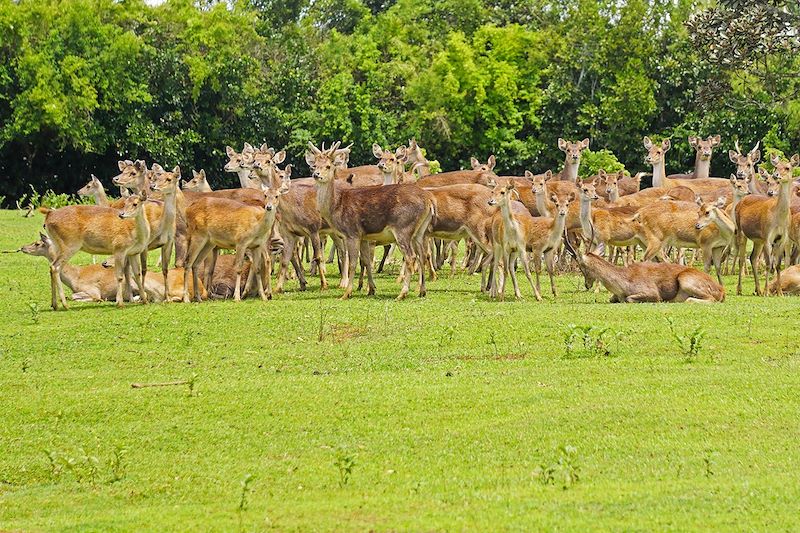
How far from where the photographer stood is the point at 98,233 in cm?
1692

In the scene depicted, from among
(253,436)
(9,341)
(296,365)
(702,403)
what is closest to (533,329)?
(296,365)

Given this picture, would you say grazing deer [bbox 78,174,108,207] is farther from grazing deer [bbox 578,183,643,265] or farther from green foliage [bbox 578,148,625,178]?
green foliage [bbox 578,148,625,178]

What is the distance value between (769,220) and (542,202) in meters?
3.80

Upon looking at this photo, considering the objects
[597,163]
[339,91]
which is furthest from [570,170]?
[339,91]

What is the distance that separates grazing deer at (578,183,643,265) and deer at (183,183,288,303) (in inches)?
185

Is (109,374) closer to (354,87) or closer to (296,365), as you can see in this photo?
(296,365)

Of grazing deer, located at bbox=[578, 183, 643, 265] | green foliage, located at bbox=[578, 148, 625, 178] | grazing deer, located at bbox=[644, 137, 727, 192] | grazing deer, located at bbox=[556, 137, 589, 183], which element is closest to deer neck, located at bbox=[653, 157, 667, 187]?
grazing deer, located at bbox=[644, 137, 727, 192]

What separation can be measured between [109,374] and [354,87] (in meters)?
29.3

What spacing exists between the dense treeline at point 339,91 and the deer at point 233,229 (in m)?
19.7

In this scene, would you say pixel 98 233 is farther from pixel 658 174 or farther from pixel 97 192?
pixel 658 174

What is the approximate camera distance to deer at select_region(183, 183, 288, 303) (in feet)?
57.6

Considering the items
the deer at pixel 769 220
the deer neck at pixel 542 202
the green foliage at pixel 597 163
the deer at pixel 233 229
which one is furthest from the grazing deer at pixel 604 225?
the green foliage at pixel 597 163

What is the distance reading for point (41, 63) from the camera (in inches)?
1451

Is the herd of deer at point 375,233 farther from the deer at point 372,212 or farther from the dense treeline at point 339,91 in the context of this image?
the dense treeline at point 339,91
